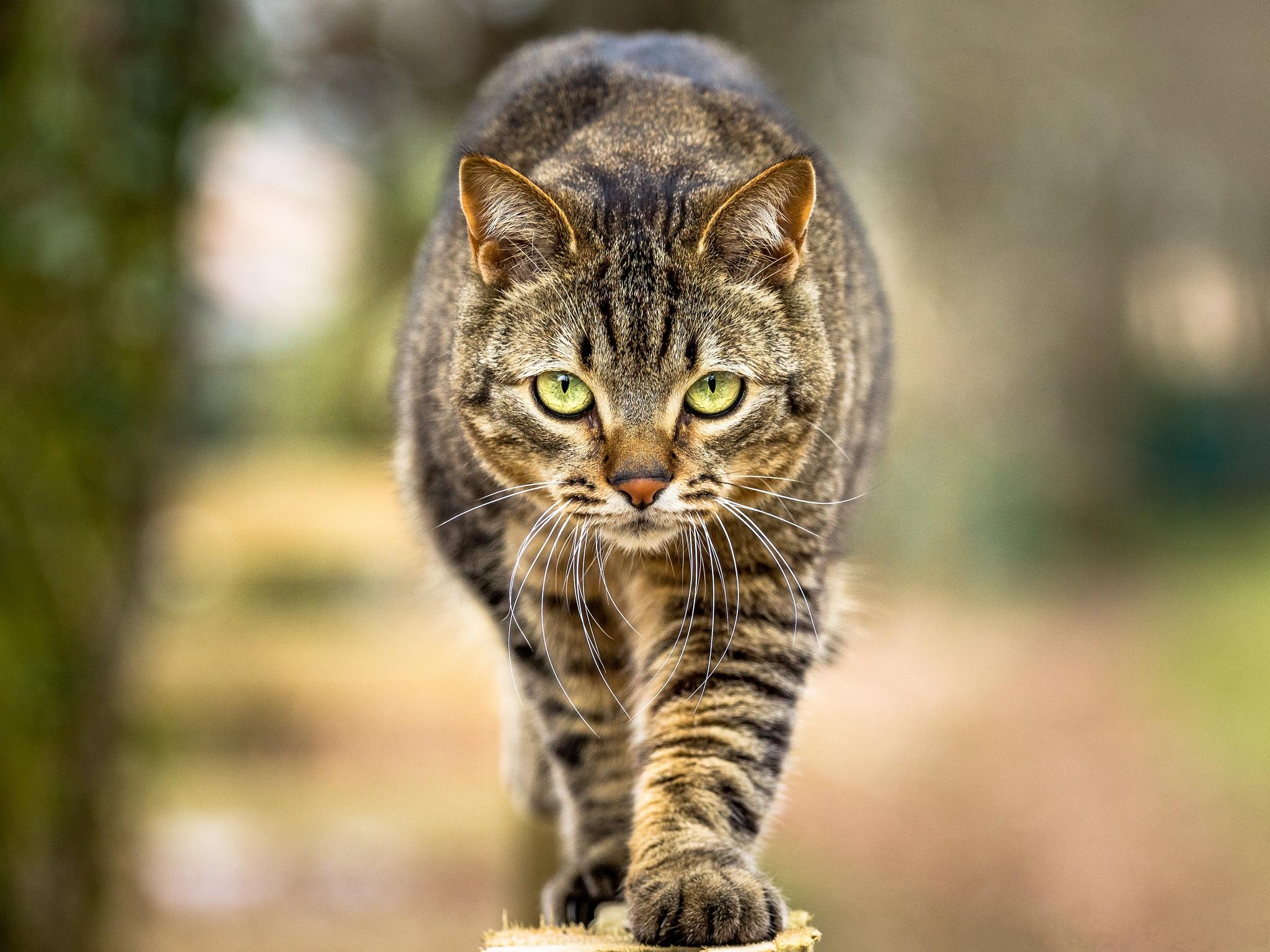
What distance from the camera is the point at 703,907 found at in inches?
65.3

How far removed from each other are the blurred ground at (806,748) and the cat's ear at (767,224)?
2.52 m

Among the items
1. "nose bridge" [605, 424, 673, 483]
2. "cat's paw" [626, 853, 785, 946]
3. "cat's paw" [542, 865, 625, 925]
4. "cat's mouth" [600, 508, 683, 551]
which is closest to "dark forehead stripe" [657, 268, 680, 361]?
"nose bridge" [605, 424, 673, 483]

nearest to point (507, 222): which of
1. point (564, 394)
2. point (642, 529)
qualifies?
point (564, 394)

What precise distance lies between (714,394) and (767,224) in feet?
0.82

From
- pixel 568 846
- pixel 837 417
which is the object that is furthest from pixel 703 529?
pixel 568 846

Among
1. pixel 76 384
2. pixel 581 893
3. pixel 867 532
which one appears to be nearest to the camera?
pixel 581 893

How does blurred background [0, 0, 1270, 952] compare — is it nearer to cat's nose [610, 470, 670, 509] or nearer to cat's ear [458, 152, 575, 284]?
cat's ear [458, 152, 575, 284]

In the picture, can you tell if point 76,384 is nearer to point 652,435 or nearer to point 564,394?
point 564,394

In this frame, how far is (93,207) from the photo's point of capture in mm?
3678

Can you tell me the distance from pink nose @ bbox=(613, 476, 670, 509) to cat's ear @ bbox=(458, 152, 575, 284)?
1.17 feet

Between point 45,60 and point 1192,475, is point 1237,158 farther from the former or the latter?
point 45,60

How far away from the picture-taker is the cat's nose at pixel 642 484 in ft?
5.52

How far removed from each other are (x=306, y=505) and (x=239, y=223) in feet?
6.68

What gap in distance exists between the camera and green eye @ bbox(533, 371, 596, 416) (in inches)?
69.4
